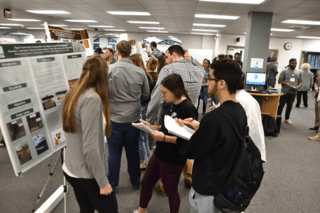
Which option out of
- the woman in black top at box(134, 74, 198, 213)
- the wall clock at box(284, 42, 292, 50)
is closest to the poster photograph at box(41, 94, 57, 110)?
the woman in black top at box(134, 74, 198, 213)

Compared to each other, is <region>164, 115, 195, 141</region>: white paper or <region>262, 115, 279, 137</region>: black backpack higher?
<region>164, 115, 195, 141</region>: white paper

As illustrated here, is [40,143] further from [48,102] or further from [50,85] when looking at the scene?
[50,85]

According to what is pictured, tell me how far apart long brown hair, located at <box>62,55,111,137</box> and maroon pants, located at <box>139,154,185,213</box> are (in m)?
0.69

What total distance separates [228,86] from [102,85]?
72 cm

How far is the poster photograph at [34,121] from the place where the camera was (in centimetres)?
133

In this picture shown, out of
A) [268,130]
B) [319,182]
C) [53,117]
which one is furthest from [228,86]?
[268,130]

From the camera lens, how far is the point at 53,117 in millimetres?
1511

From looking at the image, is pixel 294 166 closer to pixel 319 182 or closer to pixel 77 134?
pixel 319 182

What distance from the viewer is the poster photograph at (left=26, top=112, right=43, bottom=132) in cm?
A: 133

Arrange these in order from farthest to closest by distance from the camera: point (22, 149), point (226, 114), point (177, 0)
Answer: point (177, 0)
point (22, 149)
point (226, 114)

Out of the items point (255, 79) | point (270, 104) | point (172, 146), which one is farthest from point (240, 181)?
point (255, 79)

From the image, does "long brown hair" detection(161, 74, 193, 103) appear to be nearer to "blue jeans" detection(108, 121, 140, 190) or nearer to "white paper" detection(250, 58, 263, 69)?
"blue jeans" detection(108, 121, 140, 190)

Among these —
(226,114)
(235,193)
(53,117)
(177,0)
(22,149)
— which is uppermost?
(177,0)

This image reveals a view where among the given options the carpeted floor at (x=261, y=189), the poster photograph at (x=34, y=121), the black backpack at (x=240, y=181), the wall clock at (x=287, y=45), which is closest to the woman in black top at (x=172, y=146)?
the black backpack at (x=240, y=181)
